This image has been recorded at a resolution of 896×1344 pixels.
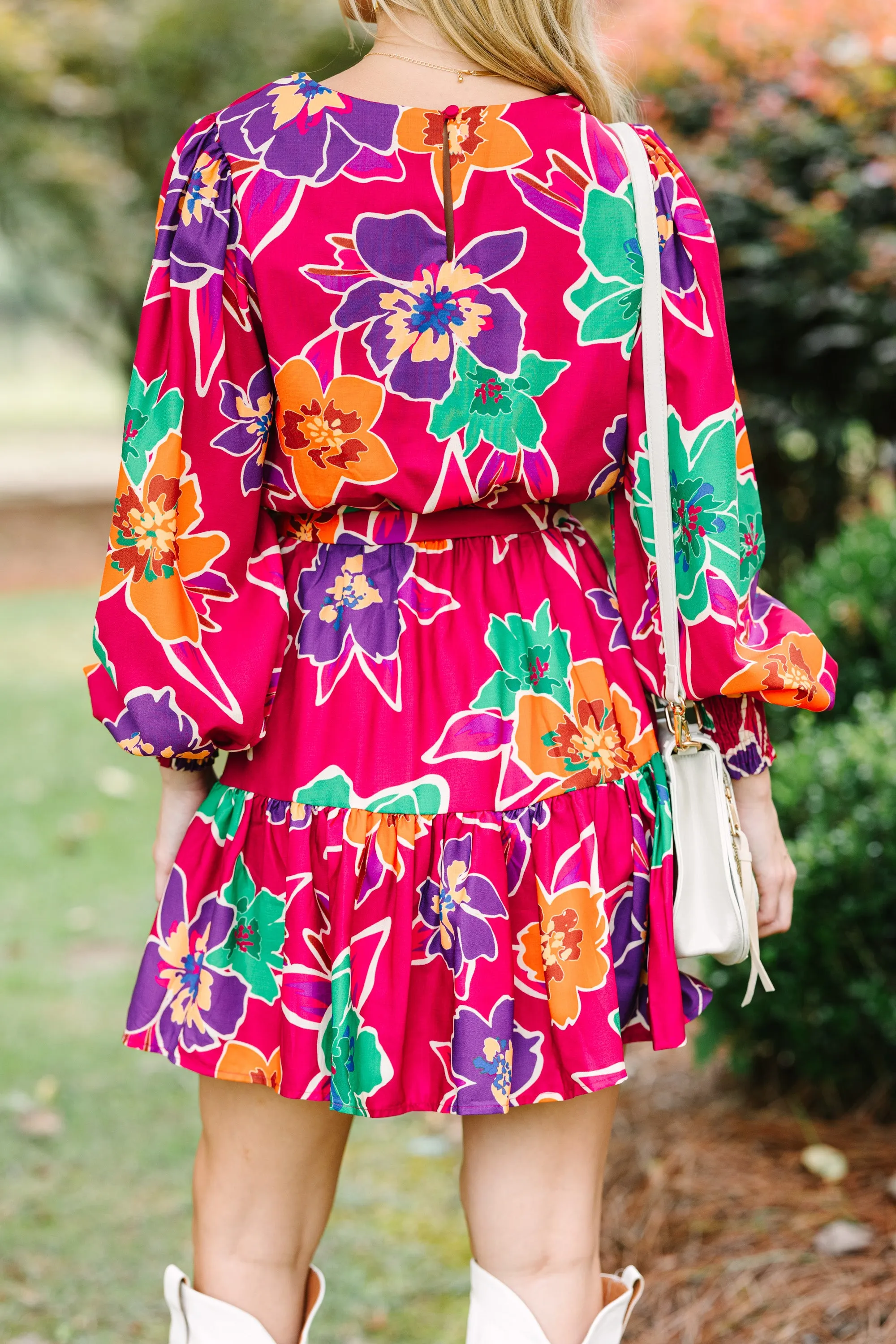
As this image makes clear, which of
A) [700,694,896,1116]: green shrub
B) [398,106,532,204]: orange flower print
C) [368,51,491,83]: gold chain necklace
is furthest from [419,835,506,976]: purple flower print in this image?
[700,694,896,1116]: green shrub

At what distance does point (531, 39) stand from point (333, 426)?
0.45m

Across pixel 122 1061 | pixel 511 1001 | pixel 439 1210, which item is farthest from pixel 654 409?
pixel 122 1061

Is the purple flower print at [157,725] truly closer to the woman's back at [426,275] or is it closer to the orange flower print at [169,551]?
the orange flower print at [169,551]

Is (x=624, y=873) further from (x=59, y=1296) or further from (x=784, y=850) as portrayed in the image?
(x=59, y=1296)

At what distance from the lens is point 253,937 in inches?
57.6

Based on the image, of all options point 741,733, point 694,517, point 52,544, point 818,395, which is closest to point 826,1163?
point 741,733

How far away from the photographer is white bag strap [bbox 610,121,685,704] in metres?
1.39

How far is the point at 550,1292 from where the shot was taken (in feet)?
4.93

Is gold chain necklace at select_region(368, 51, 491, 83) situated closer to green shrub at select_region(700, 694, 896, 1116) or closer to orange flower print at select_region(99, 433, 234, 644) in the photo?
orange flower print at select_region(99, 433, 234, 644)

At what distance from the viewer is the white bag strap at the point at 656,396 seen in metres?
1.39

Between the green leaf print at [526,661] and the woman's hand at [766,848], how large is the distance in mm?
274

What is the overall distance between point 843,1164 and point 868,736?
2.73 feet

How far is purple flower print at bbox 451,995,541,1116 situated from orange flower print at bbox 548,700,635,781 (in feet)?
0.85

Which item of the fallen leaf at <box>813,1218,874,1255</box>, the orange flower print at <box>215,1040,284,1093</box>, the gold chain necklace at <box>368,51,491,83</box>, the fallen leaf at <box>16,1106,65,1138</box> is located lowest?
the fallen leaf at <box>16,1106,65,1138</box>
